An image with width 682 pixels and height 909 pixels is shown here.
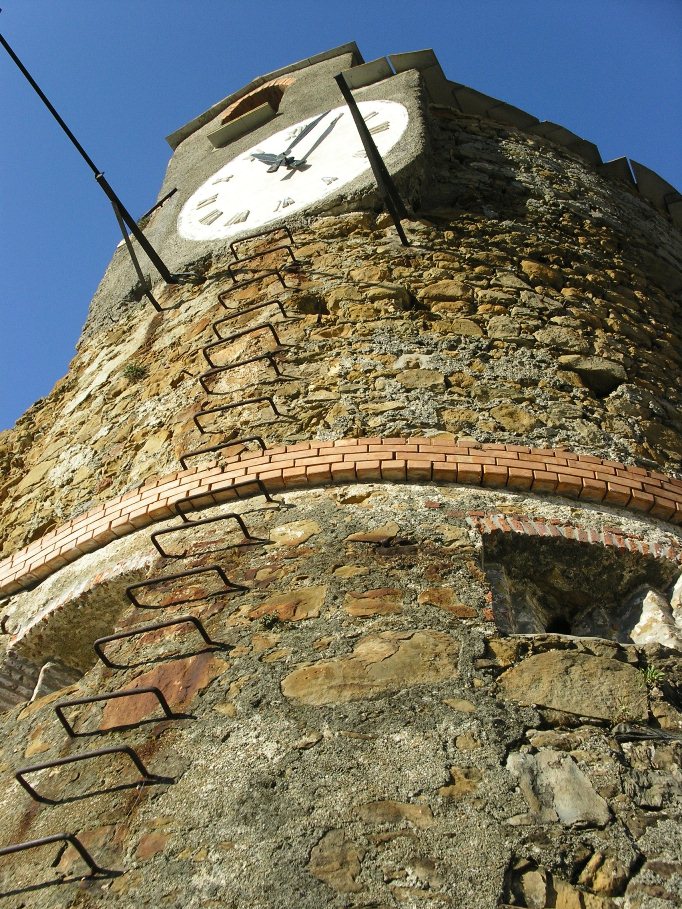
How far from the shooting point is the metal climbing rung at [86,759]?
9.59 ft

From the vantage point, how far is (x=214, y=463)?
176 inches

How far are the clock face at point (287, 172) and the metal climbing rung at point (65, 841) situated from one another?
4360 millimetres

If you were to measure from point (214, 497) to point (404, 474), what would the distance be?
2.53 feet

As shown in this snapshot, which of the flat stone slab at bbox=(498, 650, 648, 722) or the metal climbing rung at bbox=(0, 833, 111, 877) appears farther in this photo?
the flat stone slab at bbox=(498, 650, 648, 722)

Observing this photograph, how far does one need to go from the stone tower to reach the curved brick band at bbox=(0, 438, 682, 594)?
0.01m

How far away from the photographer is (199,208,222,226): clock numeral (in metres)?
6.98

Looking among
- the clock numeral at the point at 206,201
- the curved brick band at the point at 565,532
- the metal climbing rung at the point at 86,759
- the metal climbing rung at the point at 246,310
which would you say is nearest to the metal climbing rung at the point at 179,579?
the metal climbing rung at the point at 86,759

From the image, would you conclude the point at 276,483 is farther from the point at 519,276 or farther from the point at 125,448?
the point at 519,276

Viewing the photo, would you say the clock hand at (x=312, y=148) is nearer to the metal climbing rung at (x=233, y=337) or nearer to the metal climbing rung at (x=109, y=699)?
the metal climbing rung at (x=233, y=337)

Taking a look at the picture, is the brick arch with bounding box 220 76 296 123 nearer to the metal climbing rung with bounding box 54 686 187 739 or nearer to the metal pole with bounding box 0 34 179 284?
the metal pole with bounding box 0 34 179 284

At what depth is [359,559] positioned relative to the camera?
368cm

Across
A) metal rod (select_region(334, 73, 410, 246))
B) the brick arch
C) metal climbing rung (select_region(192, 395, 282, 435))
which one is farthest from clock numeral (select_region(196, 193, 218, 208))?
metal climbing rung (select_region(192, 395, 282, 435))

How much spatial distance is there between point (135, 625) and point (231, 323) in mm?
2209

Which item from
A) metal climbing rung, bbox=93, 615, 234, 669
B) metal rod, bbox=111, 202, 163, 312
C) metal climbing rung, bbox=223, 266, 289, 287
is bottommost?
metal climbing rung, bbox=93, 615, 234, 669
